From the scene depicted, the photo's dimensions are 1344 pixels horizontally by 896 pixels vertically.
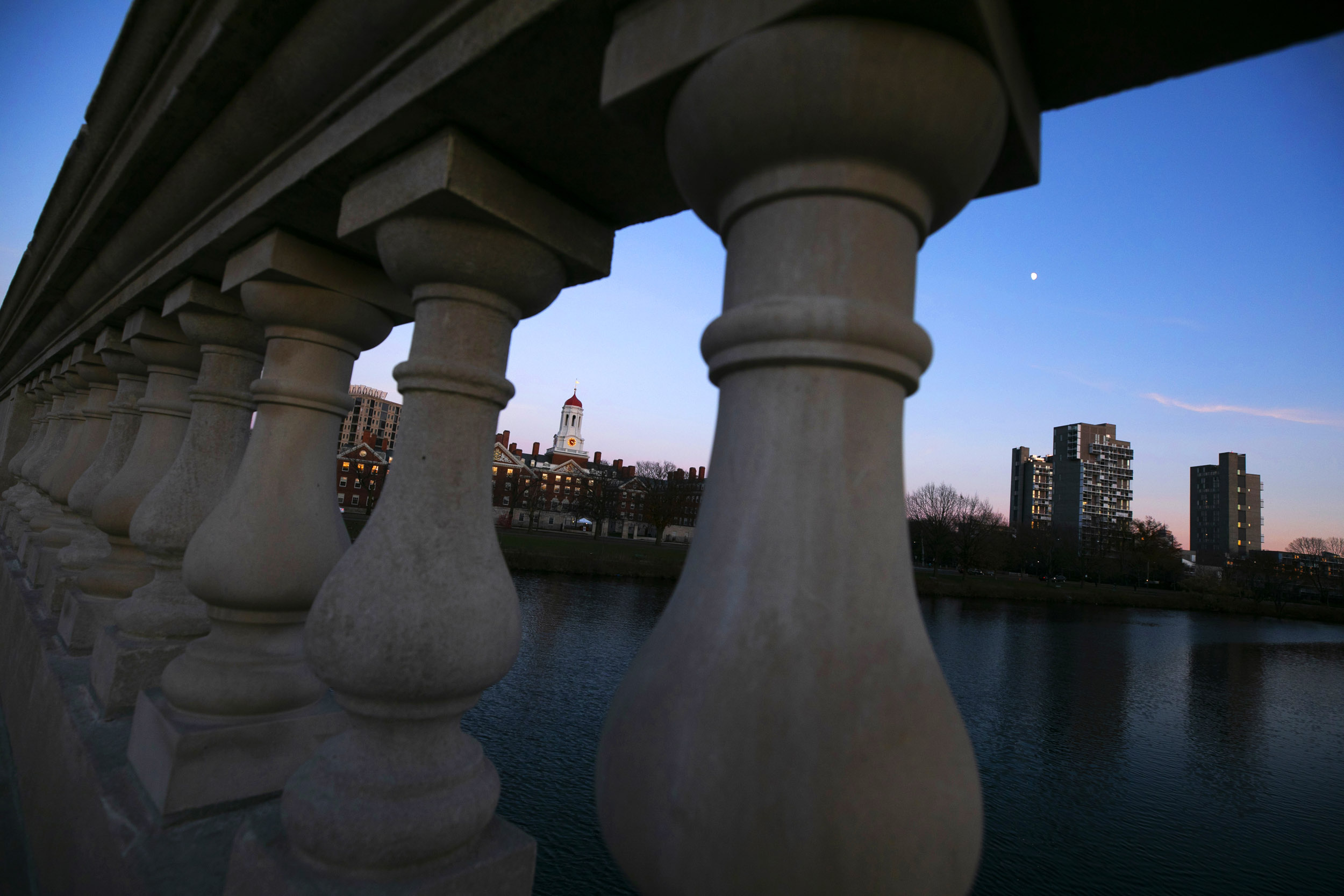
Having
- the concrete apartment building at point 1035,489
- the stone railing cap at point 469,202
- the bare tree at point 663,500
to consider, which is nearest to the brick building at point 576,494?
the bare tree at point 663,500

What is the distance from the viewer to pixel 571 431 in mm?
122000

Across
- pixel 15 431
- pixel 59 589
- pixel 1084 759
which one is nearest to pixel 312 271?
pixel 59 589

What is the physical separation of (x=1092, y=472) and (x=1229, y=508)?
70.8 ft

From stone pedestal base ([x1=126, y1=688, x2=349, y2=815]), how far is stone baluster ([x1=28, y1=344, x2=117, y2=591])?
4122 millimetres

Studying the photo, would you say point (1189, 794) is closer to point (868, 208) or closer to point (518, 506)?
point (868, 208)

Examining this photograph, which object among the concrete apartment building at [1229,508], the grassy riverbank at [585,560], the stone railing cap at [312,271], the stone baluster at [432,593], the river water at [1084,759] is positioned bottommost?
the river water at [1084,759]

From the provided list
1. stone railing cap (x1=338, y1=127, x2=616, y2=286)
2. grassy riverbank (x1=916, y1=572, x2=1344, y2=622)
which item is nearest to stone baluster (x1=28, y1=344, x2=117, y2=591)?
stone railing cap (x1=338, y1=127, x2=616, y2=286)

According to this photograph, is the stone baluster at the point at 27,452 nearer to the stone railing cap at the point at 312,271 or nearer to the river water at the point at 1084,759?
the river water at the point at 1084,759

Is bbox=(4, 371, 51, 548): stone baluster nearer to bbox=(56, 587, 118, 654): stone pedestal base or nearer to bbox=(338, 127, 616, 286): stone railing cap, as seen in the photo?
bbox=(56, 587, 118, 654): stone pedestal base

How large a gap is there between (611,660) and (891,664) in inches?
708

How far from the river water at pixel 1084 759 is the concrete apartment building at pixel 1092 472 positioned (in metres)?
104

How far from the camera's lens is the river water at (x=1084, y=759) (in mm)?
10336

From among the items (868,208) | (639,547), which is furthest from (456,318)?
(639,547)

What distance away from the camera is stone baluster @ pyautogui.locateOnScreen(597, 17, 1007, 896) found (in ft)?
2.96
